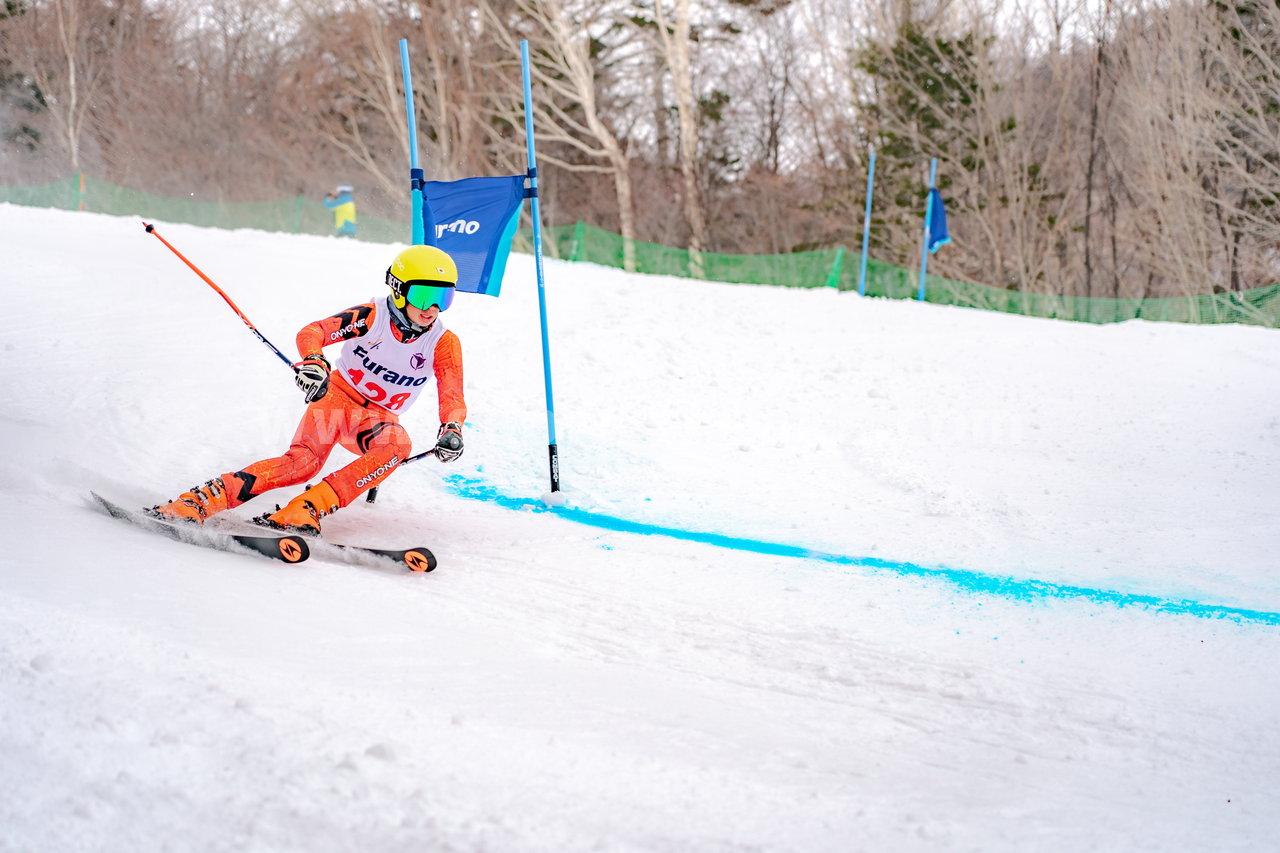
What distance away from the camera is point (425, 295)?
5094mm

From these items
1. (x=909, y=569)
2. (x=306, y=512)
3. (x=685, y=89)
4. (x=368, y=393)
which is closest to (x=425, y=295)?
(x=368, y=393)

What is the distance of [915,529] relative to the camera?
6.17m

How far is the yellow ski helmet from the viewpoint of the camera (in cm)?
506

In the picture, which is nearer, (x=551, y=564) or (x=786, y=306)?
(x=551, y=564)

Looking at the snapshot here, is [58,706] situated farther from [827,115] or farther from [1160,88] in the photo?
[827,115]

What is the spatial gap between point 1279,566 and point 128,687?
5.50 metres

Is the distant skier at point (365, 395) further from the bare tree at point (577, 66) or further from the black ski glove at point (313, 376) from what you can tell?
the bare tree at point (577, 66)

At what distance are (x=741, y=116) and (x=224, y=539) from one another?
30098mm

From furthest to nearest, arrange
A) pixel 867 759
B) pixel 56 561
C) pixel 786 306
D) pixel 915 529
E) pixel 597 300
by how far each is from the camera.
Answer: pixel 786 306 → pixel 597 300 → pixel 915 529 → pixel 56 561 → pixel 867 759

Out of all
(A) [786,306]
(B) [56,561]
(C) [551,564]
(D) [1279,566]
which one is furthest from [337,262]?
(D) [1279,566]

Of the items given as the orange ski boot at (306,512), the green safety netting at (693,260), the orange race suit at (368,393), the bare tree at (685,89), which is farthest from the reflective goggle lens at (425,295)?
the bare tree at (685,89)

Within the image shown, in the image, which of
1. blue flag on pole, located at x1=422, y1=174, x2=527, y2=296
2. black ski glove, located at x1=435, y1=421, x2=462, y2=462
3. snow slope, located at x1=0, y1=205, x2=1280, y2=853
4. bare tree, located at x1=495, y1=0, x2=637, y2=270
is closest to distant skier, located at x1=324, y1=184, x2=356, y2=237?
bare tree, located at x1=495, y1=0, x2=637, y2=270

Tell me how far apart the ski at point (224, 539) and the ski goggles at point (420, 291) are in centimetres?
132

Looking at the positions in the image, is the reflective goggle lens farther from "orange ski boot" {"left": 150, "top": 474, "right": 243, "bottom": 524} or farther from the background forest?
the background forest
